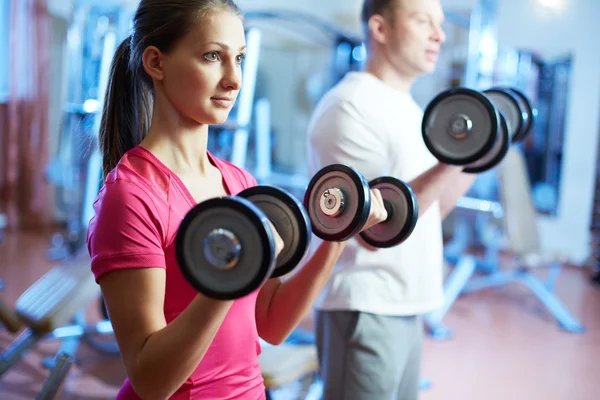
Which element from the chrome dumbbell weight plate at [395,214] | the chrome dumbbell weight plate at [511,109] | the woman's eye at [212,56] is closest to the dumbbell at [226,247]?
the woman's eye at [212,56]

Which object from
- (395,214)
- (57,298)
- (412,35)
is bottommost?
(57,298)

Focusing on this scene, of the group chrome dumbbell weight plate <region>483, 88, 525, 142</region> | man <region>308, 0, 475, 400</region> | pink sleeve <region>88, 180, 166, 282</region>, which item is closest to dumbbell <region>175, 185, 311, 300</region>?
pink sleeve <region>88, 180, 166, 282</region>

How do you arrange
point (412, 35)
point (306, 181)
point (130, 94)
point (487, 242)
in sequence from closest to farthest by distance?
point (130, 94)
point (412, 35)
point (306, 181)
point (487, 242)

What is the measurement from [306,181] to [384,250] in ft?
5.76

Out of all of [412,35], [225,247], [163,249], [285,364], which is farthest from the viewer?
[285,364]

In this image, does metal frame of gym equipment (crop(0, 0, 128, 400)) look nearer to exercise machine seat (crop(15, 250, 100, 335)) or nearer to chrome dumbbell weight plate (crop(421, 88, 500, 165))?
exercise machine seat (crop(15, 250, 100, 335))

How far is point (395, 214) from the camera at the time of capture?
115 centimetres

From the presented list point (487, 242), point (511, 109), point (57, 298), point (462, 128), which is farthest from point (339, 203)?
point (487, 242)

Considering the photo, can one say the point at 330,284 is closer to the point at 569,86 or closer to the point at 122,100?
the point at 122,100

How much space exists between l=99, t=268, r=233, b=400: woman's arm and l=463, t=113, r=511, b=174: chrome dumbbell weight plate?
0.76 meters

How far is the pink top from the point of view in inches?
31.0

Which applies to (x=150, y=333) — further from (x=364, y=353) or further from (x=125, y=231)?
(x=364, y=353)

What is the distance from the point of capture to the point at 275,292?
1.08 meters

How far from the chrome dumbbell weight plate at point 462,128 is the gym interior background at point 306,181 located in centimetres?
90
